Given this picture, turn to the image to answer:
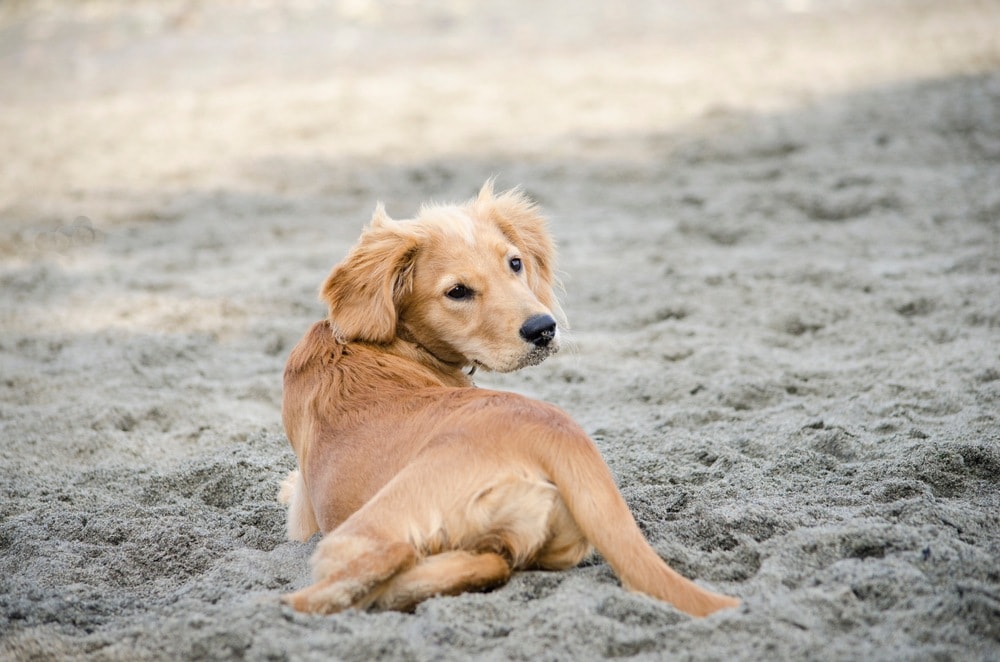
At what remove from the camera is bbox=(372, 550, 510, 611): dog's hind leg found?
8.40 feet

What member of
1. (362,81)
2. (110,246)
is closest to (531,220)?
(110,246)

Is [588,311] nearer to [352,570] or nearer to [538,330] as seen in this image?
[538,330]

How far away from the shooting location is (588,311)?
18.8 feet

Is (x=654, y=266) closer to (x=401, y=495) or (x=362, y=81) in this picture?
(x=401, y=495)

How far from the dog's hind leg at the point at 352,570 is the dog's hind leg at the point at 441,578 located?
0.04m

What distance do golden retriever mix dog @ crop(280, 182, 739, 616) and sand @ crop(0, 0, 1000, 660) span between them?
0.11 metres

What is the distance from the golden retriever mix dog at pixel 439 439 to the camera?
255 centimetres

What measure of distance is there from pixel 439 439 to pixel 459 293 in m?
0.85

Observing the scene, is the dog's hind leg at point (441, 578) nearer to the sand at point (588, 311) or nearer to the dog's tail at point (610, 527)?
the sand at point (588, 311)

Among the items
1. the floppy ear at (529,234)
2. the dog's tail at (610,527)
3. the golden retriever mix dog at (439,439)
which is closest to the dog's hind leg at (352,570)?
the golden retriever mix dog at (439,439)

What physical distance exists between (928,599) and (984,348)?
95.5 inches

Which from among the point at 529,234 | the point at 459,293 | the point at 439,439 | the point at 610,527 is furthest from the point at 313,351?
the point at 610,527

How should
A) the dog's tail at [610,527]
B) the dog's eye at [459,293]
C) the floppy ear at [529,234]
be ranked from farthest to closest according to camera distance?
1. the floppy ear at [529,234]
2. the dog's eye at [459,293]
3. the dog's tail at [610,527]

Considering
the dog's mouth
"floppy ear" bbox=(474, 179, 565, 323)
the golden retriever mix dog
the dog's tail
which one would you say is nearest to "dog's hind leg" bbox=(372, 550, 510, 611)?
the golden retriever mix dog
